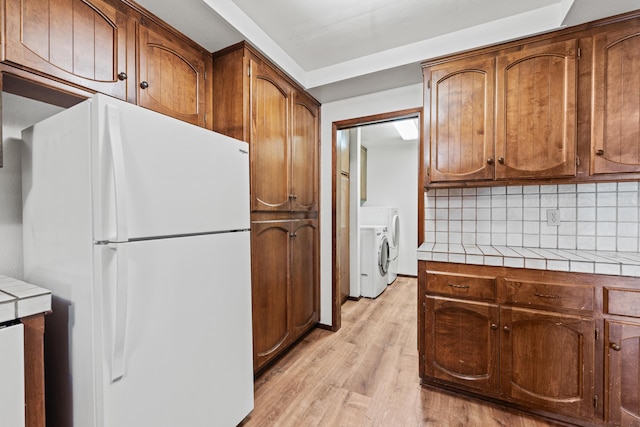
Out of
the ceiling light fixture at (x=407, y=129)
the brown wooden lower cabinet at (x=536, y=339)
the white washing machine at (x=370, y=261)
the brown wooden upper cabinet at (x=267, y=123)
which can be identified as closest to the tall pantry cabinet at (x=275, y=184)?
the brown wooden upper cabinet at (x=267, y=123)

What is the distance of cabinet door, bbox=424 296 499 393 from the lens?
1.67 m

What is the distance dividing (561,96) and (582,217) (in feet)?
2.69

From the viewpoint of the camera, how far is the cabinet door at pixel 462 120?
185cm

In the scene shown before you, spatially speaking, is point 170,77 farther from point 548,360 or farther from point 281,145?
point 548,360

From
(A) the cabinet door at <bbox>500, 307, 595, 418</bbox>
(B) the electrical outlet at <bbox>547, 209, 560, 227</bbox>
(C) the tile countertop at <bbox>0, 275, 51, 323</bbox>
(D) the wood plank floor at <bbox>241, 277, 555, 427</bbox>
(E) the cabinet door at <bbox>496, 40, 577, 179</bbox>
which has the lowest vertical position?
(D) the wood plank floor at <bbox>241, 277, 555, 427</bbox>

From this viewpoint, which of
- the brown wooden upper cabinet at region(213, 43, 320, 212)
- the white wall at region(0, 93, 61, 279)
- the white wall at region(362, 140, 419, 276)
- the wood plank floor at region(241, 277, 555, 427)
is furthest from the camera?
the white wall at region(362, 140, 419, 276)

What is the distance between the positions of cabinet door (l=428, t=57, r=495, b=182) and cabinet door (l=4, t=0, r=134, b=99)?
1.86 metres

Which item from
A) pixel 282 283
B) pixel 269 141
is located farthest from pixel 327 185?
pixel 282 283

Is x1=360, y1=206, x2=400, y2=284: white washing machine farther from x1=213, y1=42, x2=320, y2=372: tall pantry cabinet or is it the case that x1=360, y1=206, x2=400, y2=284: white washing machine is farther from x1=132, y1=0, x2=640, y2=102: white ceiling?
x1=132, y1=0, x2=640, y2=102: white ceiling

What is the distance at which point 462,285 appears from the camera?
1.74 metres

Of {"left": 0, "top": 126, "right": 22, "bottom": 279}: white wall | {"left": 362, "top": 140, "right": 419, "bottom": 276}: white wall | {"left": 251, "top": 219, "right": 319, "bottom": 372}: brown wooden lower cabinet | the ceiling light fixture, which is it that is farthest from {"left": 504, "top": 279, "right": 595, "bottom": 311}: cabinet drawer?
{"left": 362, "top": 140, "right": 419, "bottom": 276}: white wall

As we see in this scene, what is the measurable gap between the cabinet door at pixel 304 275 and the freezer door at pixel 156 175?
0.98m

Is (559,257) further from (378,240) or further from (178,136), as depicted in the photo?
(378,240)

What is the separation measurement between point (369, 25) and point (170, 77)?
128 cm
